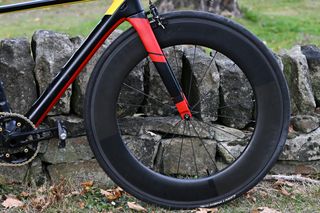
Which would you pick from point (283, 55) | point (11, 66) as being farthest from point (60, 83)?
point (283, 55)

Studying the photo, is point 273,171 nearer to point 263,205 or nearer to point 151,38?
point 263,205

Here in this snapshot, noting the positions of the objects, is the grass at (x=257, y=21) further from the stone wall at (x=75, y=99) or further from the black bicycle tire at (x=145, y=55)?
the black bicycle tire at (x=145, y=55)

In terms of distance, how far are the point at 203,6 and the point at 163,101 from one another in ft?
12.9

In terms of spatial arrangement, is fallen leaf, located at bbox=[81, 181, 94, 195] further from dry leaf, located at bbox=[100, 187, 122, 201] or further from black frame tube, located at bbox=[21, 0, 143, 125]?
black frame tube, located at bbox=[21, 0, 143, 125]

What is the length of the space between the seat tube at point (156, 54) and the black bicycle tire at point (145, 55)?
5 centimetres

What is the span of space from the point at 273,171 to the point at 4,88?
5.59 ft

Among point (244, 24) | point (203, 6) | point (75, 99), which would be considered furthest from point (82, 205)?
point (244, 24)

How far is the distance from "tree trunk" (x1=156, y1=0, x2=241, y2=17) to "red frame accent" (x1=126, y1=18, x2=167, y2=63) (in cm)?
409

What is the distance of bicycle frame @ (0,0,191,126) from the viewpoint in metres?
3.04

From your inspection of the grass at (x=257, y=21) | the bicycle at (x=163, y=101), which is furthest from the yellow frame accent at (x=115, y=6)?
the grass at (x=257, y=21)

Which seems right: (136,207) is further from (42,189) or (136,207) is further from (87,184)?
(42,189)

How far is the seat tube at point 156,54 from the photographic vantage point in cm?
304

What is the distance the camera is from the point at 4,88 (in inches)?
133

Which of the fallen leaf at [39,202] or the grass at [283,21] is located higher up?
the grass at [283,21]
